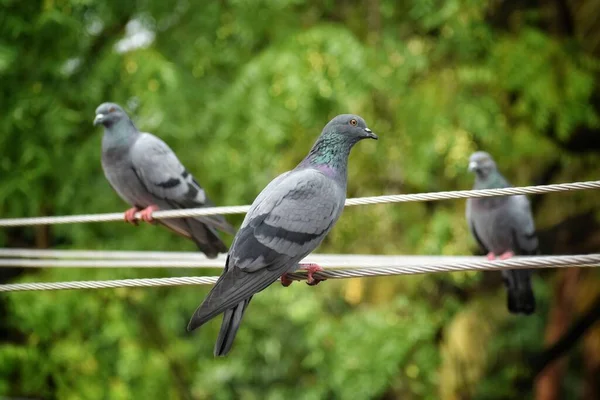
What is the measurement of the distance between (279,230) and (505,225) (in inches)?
101

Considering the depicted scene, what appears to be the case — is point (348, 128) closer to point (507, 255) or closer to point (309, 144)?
point (507, 255)

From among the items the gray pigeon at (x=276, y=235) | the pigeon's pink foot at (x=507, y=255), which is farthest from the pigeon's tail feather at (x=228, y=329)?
the pigeon's pink foot at (x=507, y=255)

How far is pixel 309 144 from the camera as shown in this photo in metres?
7.52

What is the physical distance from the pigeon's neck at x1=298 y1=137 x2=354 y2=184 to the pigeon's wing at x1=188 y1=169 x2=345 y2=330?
96mm

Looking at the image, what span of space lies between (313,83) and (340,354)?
2.49 metres

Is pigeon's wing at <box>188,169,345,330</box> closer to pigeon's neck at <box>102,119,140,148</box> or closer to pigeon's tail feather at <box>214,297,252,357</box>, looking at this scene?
pigeon's tail feather at <box>214,297,252,357</box>

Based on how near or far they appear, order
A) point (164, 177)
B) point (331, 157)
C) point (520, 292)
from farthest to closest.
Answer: point (520, 292)
point (164, 177)
point (331, 157)

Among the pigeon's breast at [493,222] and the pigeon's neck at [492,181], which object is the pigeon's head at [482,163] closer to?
the pigeon's neck at [492,181]

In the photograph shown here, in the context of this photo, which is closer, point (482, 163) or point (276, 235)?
point (276, 235)

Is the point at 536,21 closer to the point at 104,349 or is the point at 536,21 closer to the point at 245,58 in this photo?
the point at 245,58

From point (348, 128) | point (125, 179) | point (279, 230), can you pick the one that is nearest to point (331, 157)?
point (348, 128)

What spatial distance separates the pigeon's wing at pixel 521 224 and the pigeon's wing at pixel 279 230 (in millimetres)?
2278

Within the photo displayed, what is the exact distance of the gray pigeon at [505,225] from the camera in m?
5.11

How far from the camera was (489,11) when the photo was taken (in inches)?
300
